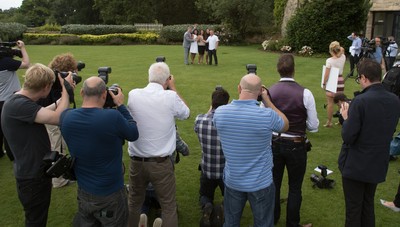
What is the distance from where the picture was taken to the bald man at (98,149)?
115 inches

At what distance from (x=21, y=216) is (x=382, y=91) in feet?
14.3

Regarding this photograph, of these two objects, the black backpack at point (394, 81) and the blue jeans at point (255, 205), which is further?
the black backpack at point (394, 81)

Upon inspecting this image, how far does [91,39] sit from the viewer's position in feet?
98.4

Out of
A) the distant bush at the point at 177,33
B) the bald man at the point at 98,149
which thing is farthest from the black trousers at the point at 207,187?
the distant bush at the point at 177,33

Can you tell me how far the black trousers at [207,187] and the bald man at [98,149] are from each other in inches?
49.5

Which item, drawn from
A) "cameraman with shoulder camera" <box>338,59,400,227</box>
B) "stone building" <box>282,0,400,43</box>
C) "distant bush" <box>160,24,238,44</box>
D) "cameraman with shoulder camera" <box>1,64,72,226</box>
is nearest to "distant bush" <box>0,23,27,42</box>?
"distant bush" <box>160,24,238,44</box>

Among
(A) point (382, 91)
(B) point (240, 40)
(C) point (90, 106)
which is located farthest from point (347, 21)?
(C) point (90, 106)

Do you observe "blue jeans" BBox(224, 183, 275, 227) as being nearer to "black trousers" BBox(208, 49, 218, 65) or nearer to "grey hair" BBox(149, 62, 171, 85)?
"grey hair" BBox(149, 62, 171, 85)

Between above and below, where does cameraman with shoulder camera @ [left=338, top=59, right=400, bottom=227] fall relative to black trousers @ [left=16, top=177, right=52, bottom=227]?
above

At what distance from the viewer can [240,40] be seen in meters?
28.8

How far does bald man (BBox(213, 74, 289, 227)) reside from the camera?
303cm

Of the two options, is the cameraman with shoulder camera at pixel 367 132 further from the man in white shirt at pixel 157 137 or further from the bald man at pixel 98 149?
the bald man at pixel 98 149

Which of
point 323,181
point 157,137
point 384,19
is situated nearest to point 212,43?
point 384,19

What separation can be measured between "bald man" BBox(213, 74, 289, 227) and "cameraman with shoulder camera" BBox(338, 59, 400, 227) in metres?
0.72
